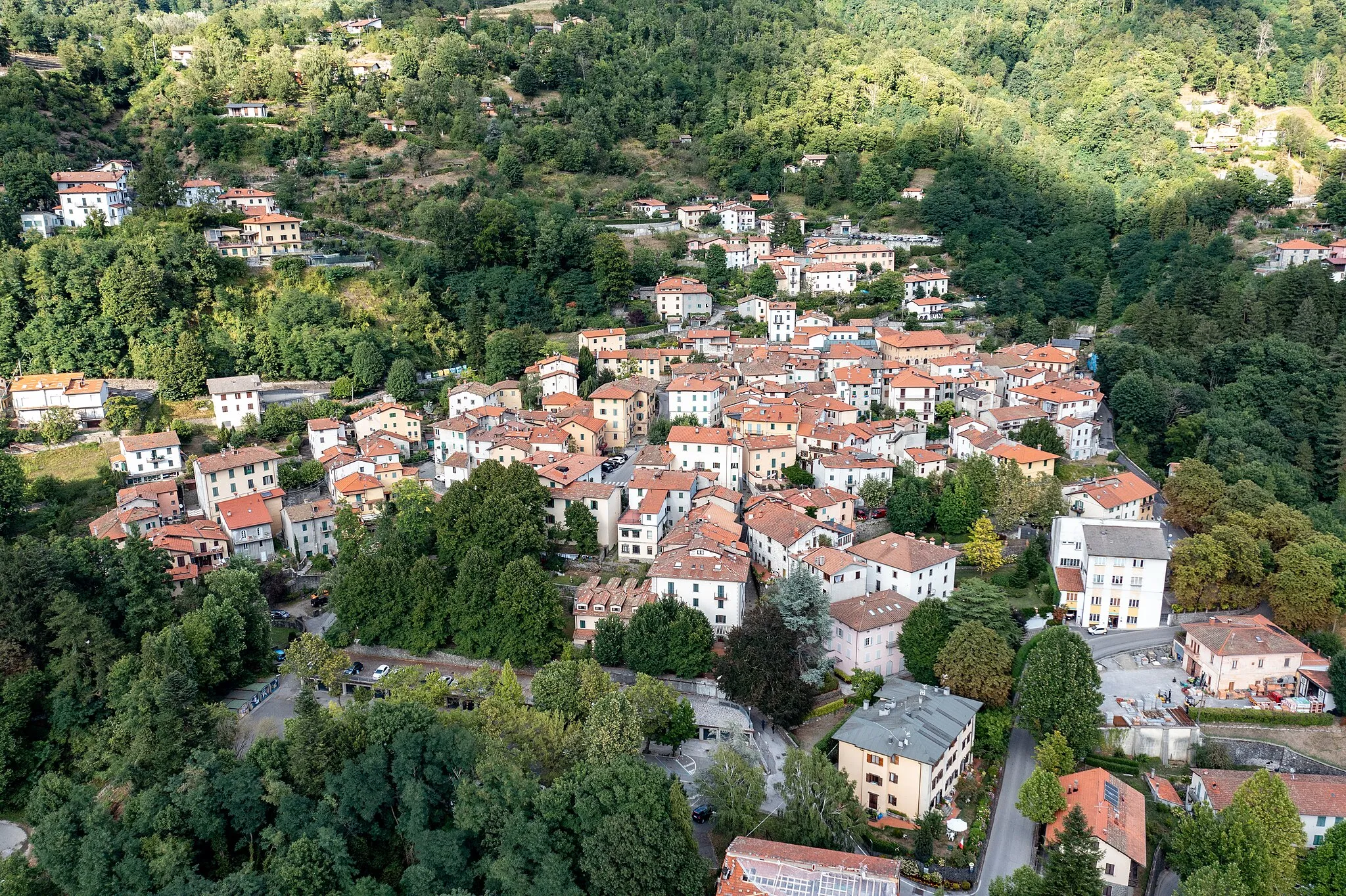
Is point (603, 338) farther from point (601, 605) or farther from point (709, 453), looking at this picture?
point (601, 605)

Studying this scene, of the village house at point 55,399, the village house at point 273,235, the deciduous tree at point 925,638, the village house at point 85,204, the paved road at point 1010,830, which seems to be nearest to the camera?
the paved road at point 1010,830

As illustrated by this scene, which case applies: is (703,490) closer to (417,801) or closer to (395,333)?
(417,801)

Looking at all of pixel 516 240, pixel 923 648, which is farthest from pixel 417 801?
pixel 516 240

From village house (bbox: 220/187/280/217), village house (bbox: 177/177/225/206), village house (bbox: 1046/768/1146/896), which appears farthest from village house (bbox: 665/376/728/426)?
village house (bbox: 177/177/225/206)

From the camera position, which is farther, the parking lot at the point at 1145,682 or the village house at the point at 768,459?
the village house at the point at 768,459

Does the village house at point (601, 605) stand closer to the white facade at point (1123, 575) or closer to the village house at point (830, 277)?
the white facade at point (1123, 575)

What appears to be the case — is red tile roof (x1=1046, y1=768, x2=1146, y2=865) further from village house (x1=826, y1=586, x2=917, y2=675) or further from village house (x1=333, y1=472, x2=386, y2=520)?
village house (x1=333, y1=472, x2=386, y2=520)

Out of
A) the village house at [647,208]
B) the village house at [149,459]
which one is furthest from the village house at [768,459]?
the village house at [647,208]
